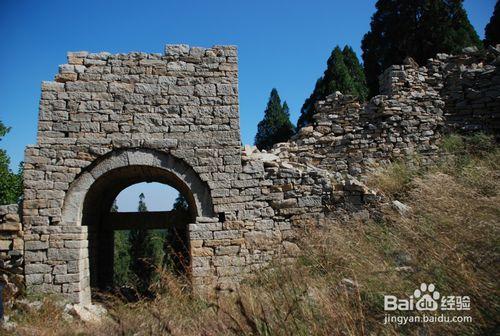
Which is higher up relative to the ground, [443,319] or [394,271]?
[394,271]

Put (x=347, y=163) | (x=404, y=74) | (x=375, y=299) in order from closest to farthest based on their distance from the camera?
(x=375, y=299)
(x=347, y=163)
(x=404, y=74)

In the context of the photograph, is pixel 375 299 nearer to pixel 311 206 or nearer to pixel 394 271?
pixel 394 271

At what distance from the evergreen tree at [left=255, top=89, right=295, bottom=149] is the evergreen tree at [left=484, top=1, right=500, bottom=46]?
12.1 meters

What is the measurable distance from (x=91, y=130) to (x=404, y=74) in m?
7.89

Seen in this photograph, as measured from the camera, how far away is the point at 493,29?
19938 millimetres

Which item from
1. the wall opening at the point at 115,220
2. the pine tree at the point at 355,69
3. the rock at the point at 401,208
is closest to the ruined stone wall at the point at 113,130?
the wall opening at the point at 115,220

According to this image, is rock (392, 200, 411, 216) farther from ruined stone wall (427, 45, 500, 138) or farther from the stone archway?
ruined stone wall (427, 45, 500, 138)

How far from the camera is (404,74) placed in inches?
371

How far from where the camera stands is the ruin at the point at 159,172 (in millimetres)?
6074

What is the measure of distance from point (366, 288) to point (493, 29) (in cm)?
2268

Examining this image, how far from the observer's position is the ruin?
6074 mm

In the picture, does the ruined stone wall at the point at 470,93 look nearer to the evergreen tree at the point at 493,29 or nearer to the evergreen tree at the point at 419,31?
the evergreen tree at the point at 419,31

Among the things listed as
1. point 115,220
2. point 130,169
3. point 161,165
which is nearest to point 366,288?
point 161,165

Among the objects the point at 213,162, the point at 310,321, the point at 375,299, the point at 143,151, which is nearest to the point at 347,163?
the point at 213,162
